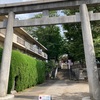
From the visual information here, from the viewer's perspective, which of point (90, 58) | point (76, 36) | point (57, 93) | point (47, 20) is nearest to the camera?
point (90, 58)

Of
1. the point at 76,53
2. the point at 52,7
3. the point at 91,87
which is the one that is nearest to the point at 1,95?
the point at 91,87

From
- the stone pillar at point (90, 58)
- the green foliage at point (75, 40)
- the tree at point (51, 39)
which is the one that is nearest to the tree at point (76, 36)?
the green foliage at point (75, 40)

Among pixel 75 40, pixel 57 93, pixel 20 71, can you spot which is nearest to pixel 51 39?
pixel 75 40

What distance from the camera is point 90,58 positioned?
9836 mm

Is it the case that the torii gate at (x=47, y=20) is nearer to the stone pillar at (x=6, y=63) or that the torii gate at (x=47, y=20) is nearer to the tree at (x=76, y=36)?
the stone pillar at (x=6, y=63)

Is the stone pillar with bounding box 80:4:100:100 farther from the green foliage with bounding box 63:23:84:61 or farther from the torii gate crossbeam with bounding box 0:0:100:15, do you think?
the green foliage with bounding box 63:23:84:61

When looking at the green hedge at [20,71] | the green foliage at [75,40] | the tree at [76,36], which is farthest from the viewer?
the green foliage at [75,40]

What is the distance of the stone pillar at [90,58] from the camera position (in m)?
9.51

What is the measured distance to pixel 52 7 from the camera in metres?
11.0

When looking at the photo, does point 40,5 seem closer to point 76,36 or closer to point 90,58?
point 90,58

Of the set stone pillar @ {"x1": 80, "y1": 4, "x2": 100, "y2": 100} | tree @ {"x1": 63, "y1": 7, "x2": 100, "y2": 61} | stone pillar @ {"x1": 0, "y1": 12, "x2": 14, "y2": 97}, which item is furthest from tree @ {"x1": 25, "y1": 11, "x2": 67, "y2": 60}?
stone pillar @ {"x1": 80, "y1": 4, "x2": 100, "y2": 100}

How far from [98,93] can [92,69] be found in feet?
4.16

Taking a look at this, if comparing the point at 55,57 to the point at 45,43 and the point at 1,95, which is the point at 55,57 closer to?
the point at 45,43

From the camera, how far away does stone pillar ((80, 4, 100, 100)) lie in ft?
31.2
